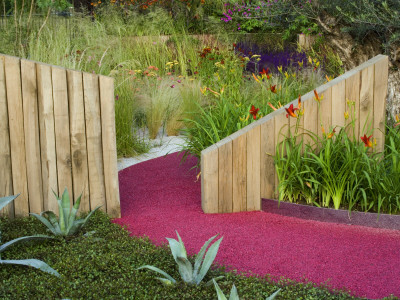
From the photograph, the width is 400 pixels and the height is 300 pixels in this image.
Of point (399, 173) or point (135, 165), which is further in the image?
point (135, 165)

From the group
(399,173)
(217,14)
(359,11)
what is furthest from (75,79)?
(217,14)

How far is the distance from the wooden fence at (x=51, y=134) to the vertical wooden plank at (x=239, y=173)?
3.12 ft

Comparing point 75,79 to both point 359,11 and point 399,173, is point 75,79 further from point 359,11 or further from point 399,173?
point 359,11

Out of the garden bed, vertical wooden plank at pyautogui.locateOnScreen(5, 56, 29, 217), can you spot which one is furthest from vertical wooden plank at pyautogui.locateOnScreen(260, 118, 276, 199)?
vertical wooden plank at pyautogui.locateOnScreen(5, 56, 29, 217)

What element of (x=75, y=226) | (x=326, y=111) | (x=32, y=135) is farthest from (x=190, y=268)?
(x=326, y=111)

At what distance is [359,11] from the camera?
20.6 feet

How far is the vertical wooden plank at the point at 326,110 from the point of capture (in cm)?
447

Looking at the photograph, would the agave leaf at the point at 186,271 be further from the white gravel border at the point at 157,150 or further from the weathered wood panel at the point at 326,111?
the white gravel border at the point at 157,150

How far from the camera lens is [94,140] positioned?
160 inches

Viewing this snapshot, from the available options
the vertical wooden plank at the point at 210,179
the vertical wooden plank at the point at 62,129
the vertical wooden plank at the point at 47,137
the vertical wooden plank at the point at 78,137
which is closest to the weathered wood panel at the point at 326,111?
the vertical wooden plank at the point at 210,179

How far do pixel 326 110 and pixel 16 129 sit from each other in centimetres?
248

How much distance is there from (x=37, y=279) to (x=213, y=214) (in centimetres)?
162

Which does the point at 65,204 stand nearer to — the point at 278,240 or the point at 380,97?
the point at 278,240

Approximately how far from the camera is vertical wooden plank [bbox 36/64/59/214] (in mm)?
3951
